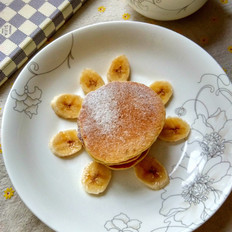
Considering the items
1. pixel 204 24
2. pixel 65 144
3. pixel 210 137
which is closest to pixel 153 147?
pixel 210 137

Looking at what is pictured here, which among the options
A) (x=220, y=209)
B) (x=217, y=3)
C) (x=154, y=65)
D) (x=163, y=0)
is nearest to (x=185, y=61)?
(x=154, y=65)

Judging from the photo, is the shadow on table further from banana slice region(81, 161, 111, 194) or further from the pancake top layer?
banana slice region(81, 161, 111, 194)

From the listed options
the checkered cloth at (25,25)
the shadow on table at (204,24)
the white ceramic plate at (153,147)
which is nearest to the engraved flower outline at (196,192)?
the white ceramic plate at (153,147)

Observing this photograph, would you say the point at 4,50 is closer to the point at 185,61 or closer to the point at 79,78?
the point at 79,78

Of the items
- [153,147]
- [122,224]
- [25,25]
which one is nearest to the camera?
[122,224]

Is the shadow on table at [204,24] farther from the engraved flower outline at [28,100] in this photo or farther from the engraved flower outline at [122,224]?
the engraved flower outline at [122,224]

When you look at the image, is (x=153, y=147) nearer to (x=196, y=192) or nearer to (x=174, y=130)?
(x=174, y=130)

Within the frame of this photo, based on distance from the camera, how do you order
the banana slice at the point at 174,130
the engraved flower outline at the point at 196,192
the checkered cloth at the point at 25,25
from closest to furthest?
the engraved flower outline at the point at 196,192 → the banana slice at the point at 174,130 → the checkered cloth at the point at 25,25
